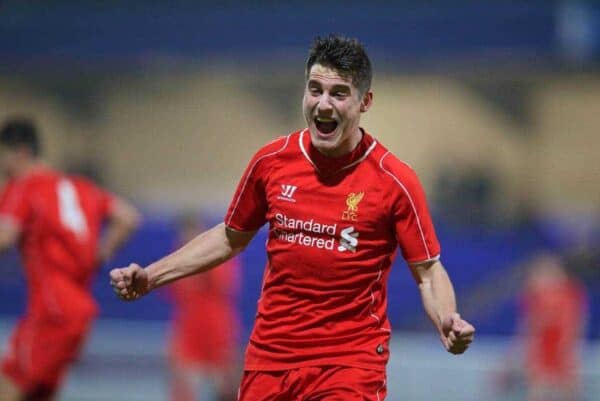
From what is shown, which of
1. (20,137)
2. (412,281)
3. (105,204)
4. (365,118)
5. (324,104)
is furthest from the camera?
(365,118)

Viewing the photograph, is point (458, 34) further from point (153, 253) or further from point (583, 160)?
point (153, 253)

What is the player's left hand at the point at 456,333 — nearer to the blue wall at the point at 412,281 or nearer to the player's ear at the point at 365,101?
the player's ear at the point at 365,101

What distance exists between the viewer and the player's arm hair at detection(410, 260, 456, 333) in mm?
5168

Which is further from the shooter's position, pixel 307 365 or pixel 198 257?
pixel 198 257

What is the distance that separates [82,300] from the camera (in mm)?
8062

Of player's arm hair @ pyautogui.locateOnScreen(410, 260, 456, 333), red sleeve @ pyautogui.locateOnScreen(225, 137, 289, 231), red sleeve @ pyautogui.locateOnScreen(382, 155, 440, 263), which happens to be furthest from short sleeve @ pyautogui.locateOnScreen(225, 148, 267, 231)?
player's arm hair @ pyautogui.locateOnScreen(410, 260, 456, 333)

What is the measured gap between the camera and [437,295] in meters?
5.22

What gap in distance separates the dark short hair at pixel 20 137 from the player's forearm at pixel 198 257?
278 cm

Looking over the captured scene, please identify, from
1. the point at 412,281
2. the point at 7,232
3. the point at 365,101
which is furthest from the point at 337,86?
the point at 412,281

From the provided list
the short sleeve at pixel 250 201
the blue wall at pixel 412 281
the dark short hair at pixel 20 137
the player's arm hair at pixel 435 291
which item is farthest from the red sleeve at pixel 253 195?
the blue wall at pixel 412 281

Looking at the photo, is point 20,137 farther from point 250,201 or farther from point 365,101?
point 365,101

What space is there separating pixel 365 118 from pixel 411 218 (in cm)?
1761

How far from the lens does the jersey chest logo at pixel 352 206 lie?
5.29m

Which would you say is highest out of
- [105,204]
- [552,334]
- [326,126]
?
[326,126]
